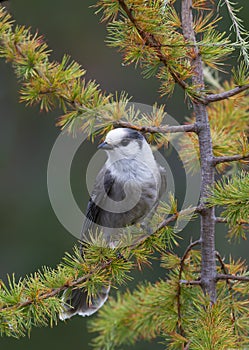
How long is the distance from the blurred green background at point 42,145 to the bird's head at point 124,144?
2.95 metres

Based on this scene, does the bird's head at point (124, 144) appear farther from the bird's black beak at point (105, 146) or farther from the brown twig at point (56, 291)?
the brown twig at point (56, 291)

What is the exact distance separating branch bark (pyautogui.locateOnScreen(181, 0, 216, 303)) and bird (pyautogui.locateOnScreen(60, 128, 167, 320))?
386mm

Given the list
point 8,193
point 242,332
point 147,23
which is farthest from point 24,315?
point 8,193

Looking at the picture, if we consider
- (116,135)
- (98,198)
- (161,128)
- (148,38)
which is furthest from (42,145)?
(148,38)

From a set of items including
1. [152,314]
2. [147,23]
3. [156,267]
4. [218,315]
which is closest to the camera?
[147,23]

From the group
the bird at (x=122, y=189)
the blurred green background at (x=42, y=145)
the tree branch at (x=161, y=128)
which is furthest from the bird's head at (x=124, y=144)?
the blurred green background at (x=42, y=145)

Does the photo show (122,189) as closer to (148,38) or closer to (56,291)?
(56,291)

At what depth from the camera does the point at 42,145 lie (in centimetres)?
583

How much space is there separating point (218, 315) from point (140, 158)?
2.71ft

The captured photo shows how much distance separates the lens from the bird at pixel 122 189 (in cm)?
215

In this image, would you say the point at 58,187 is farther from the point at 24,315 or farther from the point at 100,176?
the point at 24,315

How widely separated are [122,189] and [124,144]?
0.56 feet

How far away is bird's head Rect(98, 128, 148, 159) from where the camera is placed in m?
2.18

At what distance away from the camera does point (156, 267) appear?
16.6ft
